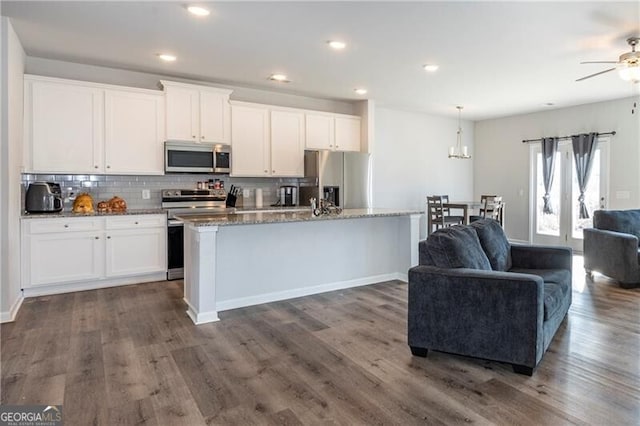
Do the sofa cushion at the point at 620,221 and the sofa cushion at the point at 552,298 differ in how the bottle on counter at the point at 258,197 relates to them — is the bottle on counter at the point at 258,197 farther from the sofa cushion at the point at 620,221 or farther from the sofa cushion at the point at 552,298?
the sofa cushion at the point at 620,221

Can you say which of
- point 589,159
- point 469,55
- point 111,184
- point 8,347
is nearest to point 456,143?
point 589,159

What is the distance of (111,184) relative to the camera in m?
5.05

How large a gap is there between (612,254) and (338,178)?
12.0 feet

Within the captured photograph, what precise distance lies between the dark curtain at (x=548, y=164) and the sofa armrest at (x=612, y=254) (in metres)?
2.35

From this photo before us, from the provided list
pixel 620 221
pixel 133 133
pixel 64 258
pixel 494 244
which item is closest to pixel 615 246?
pixel 620 221

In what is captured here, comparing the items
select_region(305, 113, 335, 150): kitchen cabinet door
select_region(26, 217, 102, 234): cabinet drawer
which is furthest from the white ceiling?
select_region(26, 217, 102, 234): cabinet drawer

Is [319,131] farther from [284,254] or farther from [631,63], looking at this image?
[631,63]

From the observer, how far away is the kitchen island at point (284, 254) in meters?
3.47

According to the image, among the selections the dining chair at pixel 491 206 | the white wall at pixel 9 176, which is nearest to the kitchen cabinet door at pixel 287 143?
the white wall at pixel 9 176

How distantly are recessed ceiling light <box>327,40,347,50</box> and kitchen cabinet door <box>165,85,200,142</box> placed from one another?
81.6 inches

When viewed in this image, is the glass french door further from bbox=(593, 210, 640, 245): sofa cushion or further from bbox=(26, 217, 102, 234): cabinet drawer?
bbox=(26, 217, 102, 234): cabinet drawer

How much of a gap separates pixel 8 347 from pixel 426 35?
4.32m

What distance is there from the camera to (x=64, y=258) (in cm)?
434

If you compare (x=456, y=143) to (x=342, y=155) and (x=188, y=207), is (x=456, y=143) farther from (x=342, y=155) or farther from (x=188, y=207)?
(x=188, y=207)
